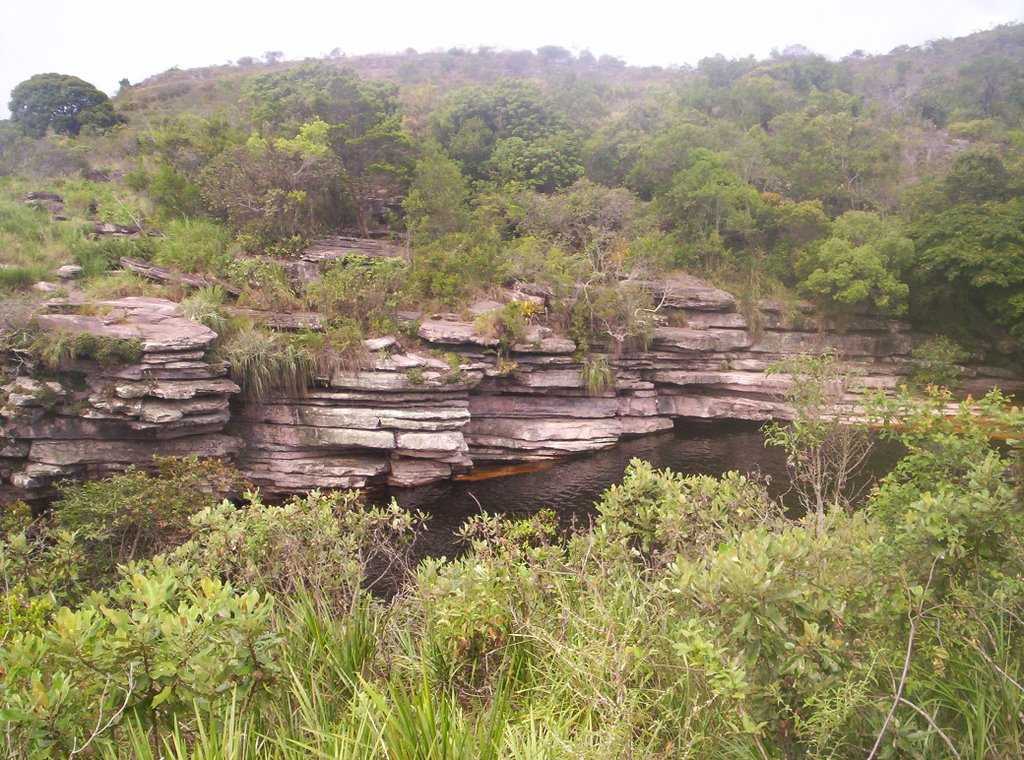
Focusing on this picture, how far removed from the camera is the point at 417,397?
13891mm

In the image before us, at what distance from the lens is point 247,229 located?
16672 millimetres

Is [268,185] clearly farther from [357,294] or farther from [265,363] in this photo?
[265,363]

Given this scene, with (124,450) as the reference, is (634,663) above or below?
above

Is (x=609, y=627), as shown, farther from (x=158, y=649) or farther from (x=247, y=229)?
(x=247, y=229)

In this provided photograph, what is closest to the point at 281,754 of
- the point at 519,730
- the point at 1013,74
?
the point at 519,730

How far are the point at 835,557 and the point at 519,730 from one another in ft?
7.01

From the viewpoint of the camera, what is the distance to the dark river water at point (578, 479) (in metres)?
12.5

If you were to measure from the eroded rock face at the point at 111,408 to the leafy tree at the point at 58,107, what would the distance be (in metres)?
22.5

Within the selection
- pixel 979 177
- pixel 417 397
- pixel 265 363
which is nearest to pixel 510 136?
pixel 417 397

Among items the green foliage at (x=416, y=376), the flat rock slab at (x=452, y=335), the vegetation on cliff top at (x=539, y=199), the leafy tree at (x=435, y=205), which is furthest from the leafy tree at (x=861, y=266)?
the green foliage at (x=416, y=376)

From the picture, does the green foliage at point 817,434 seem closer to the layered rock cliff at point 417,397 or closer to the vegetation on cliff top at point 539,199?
the layered rock cliff at point 417,397

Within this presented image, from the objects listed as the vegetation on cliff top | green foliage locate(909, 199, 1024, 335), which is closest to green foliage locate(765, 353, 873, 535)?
the vegetation on cliff top

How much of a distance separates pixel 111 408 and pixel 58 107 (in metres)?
27.1

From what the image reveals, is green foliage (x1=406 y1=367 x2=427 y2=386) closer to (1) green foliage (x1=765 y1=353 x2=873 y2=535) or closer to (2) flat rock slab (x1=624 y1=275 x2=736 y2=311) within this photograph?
(1) green foliage (x1=765 y1=353 x2=873 y2=535)
